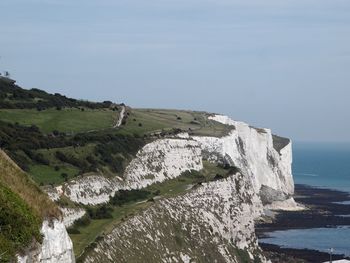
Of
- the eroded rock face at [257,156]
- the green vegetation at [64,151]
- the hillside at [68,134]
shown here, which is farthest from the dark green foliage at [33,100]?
the eroded rock face at [257,156]

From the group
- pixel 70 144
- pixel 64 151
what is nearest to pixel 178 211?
pixel 64 151

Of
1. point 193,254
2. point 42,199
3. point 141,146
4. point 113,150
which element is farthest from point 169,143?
point 42,199

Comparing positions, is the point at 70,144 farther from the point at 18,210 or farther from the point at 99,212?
the point at 18,210

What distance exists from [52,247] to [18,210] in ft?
10.3

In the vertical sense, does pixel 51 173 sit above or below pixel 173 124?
below

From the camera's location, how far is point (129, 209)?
58.4m

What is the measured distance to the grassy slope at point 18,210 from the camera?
20.8m

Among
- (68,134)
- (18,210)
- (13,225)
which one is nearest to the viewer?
(13,225)

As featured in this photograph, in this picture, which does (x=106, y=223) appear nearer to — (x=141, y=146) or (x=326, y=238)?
(x=141, y=146)

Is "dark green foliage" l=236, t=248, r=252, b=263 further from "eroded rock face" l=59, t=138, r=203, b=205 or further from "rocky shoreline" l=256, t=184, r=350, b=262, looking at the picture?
"eroded rock face" l=59, t=138, r=203, b=205

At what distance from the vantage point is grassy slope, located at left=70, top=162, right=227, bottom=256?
45938 millimetres

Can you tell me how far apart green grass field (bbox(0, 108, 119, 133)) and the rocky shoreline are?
24.6m

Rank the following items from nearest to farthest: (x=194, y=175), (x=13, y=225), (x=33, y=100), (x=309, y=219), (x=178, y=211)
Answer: (x=13, y=225), (x=178, y=211), (x=194, y=175), (x=33, y=100), (x=309, y=219)

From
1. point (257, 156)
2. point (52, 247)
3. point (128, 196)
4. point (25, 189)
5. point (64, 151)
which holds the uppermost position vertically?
point (25, 189)
